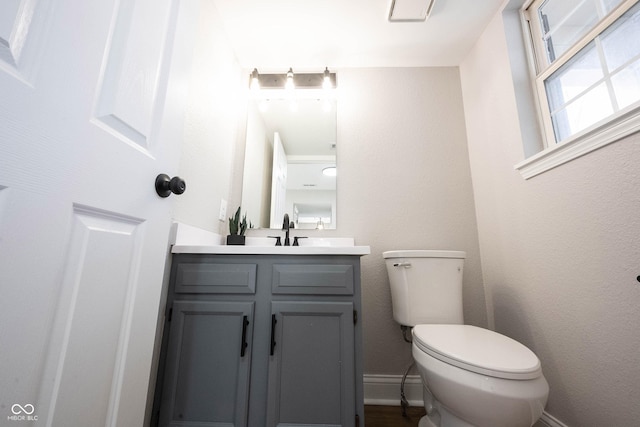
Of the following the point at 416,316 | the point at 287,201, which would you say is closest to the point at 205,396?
the point at 416,316

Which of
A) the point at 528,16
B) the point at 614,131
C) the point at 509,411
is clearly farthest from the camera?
the point at 528,16

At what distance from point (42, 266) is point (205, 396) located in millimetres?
777

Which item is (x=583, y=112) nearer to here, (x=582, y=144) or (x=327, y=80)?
(x=582, y=144)

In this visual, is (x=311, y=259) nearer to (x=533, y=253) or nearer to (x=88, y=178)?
(x=88, y=178)

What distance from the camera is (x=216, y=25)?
1.44m

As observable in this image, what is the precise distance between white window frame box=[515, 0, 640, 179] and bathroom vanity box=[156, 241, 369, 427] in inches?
37.2

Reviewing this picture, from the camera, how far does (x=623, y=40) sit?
3.10 ft

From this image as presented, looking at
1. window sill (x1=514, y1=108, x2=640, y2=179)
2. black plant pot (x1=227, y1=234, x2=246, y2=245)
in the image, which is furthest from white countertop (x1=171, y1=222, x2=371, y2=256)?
window sill (x1=514, y1=108, x2=640, y2=179)

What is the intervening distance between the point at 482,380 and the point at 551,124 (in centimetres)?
128

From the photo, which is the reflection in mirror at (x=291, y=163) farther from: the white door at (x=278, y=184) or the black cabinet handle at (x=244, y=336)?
the black cabinet handle at (x=244, y=336)

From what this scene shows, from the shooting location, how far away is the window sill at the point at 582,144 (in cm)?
81

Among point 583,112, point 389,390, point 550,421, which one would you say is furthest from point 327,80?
point 550,421

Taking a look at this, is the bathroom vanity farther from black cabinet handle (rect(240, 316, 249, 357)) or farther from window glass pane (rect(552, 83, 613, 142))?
window glass pane (rect(552, 83, 613, 142))

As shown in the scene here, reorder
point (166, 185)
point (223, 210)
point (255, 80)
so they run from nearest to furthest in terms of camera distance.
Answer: point (166, 185), point (223, 210), point (255, 80)
